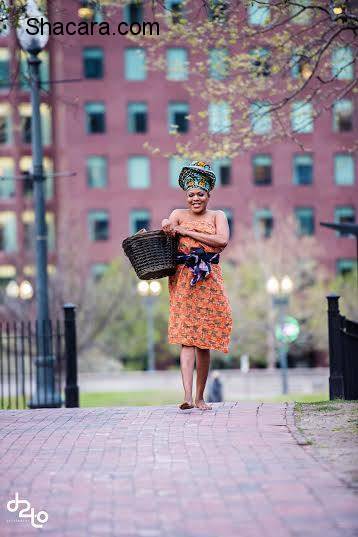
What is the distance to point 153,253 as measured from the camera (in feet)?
31.9

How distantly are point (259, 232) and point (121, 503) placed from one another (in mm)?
51993

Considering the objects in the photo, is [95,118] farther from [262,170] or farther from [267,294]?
[267,294]

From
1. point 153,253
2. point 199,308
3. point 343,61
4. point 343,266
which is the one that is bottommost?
point 199,308

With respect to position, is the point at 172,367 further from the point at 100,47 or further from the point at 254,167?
the point at 100,47

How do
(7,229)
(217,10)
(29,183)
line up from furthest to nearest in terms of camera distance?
(7,229), (29,183), (217,10)

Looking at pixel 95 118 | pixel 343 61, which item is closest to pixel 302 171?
pixel 95 118

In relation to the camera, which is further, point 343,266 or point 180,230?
point 343,266

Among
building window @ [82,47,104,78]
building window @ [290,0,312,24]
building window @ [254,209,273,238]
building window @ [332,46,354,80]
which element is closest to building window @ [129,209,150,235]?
building window @ [254,209,273,238]

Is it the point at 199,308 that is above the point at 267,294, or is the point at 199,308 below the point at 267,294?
below

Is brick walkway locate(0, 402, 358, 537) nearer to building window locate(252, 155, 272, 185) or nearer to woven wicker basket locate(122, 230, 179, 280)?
woven wicker basket locate(122, 230, 179, 280)

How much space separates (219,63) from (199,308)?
8635 mm

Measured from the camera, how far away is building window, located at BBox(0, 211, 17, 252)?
6284cm

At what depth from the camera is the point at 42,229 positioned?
57.5 ft

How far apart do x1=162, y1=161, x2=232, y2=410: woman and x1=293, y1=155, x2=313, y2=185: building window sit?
53699 mm
